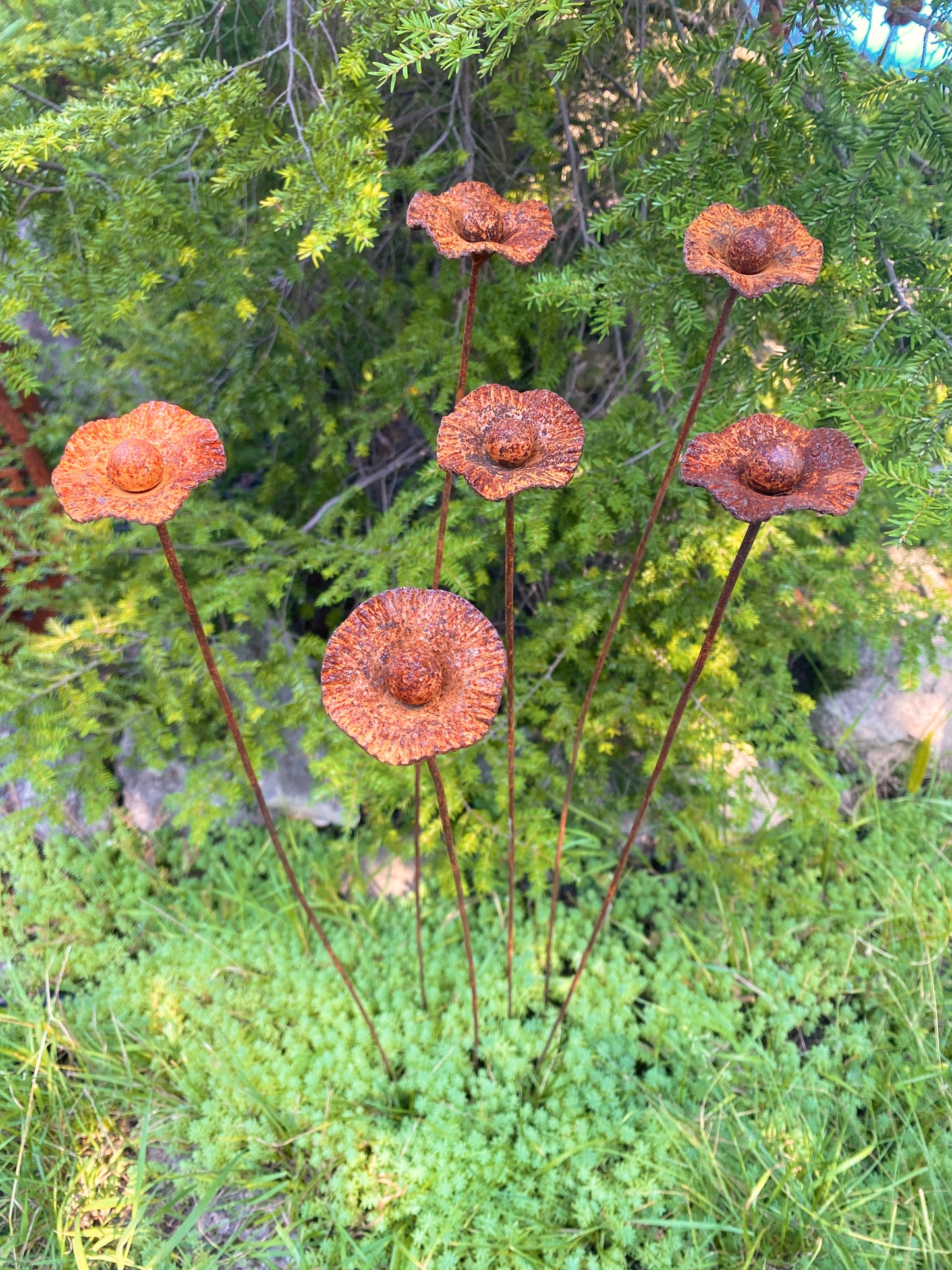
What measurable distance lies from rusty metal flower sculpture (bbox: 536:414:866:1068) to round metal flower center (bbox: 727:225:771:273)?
0.80 feet

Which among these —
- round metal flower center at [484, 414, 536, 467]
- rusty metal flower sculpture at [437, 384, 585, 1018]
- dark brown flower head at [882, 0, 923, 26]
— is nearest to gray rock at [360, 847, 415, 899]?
rusty metal flower sculpture at [437, 384, 585, 1018]

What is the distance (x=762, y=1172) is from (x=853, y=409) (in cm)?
186

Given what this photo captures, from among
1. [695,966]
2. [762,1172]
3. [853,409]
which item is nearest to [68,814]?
[695,966]

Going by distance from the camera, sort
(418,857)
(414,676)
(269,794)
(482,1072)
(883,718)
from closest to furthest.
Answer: (414,676) < (418,857) < (482,1072) < (269,794) < (883,718)

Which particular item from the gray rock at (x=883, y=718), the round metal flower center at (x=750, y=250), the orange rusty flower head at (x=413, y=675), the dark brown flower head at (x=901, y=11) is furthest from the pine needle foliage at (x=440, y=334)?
the orange rusty flower head at (x=413, y=675)

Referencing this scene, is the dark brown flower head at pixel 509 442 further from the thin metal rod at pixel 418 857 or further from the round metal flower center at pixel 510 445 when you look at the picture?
the thin metal rod at pixel 418 857

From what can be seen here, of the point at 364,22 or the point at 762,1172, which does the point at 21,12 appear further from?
the point at 762,1172

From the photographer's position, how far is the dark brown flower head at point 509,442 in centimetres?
106

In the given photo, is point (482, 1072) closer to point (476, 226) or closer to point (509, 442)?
point (509, 442)

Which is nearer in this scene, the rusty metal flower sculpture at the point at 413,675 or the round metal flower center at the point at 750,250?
the rusty metal flower sculpture at the point at 413,675

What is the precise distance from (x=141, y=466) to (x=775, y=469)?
92 centimetres

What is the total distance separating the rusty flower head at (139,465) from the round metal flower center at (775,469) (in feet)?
2.59

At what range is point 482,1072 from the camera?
6.86 ft

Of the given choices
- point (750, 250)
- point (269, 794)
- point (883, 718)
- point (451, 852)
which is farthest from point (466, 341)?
point (883, 718)
